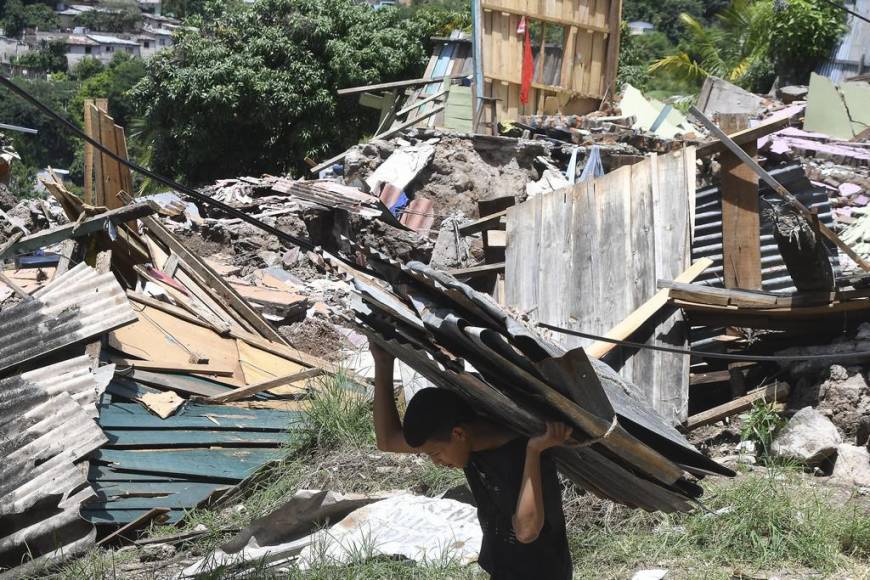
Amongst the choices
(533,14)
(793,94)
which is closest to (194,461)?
(533,14)

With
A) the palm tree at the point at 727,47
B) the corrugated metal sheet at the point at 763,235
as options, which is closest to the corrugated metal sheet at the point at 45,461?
the corrugated metal sheet at the point at 763,235

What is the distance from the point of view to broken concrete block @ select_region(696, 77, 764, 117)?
635 inches

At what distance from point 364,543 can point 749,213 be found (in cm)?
357

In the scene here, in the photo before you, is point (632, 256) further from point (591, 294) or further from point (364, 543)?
point (364, 543)

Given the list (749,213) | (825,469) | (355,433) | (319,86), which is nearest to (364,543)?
(355,433)

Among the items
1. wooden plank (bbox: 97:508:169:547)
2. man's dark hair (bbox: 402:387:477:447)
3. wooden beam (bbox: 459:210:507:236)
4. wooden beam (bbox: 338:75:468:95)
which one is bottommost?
wooden plank (bbox: 97:508:169:547)

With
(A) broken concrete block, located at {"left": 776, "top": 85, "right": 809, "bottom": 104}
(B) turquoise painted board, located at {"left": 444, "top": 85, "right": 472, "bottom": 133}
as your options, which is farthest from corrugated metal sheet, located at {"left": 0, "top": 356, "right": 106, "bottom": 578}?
(A) broken concrete block, located at {"left": 776, "top": 85, "right": 809, "bottom": 104}

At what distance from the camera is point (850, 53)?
65.1ft

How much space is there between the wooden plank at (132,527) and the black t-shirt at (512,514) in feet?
9.98

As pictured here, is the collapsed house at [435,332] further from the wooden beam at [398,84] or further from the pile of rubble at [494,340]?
the wooden beam at [398,84]

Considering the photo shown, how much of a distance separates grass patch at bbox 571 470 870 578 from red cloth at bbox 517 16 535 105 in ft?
37.4

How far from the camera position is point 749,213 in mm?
6703

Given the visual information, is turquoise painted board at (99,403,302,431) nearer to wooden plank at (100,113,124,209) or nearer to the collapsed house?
the collapsed house

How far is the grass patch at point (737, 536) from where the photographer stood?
4730 millimetres
